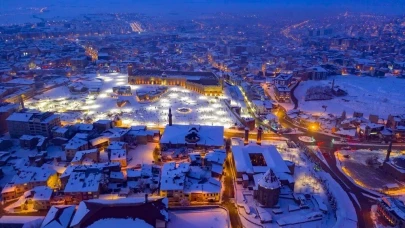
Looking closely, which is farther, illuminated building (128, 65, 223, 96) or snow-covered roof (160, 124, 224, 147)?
illuminated building (128, 65, 223, 96)

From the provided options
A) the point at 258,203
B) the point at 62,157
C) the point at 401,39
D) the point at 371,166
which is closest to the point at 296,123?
the point at 371,166

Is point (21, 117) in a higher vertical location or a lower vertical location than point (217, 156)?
higher

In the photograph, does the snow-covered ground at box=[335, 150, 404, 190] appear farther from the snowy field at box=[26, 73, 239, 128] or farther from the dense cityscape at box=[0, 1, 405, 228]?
the snowy field at box=[26, 73, 239, 128]

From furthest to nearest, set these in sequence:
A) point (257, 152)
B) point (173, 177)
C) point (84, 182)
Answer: point (257, 152) < point (173, 177) < point (84, 182)

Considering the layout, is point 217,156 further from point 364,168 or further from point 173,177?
A: point 364,168

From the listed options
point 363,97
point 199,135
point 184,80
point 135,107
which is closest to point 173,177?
point 199,135

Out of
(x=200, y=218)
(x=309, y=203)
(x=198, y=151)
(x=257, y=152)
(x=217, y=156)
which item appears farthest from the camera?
(x=198, y=151)

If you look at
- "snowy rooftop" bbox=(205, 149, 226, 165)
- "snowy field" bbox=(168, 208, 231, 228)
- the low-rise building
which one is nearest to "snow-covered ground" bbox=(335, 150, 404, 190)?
"snowy rooftop" bbox=(205, 149, 226, 165)
